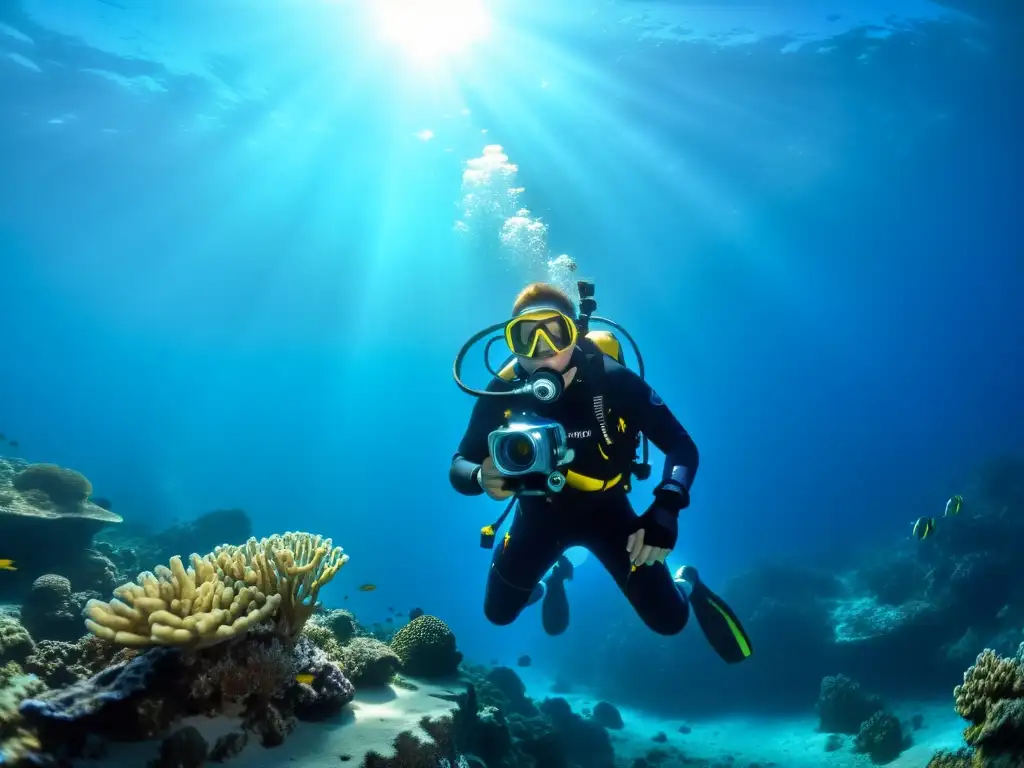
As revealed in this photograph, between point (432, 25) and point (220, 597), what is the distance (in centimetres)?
2746

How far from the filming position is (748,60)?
24.2 m

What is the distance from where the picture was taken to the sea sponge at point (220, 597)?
310 cm

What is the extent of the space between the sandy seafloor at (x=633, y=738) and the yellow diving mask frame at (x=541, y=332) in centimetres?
321

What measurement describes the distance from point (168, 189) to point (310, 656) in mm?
45588

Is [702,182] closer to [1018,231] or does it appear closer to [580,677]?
[580,677]

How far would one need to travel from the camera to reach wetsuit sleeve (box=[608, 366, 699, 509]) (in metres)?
4.27

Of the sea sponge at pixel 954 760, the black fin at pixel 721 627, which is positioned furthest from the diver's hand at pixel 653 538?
the sea sponge at pixel 954 760

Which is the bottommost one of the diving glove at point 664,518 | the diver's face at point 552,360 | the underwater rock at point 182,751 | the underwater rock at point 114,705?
the underwater rock at point 182,751

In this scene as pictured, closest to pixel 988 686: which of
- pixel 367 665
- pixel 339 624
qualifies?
pixel 367 665

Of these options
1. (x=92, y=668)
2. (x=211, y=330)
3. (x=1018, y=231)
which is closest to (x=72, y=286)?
(x=211, y=330)

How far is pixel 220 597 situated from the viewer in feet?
11.1

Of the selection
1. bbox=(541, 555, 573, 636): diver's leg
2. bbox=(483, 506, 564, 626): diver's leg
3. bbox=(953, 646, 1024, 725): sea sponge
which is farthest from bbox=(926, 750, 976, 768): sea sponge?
bbox=(541, 555, 573, 636): diver's leg

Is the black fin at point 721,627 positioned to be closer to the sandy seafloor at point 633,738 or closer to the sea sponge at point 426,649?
the sandy seafloor at point 633,738

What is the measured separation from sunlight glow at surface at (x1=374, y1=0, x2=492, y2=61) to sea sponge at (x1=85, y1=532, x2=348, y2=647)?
2513cm
